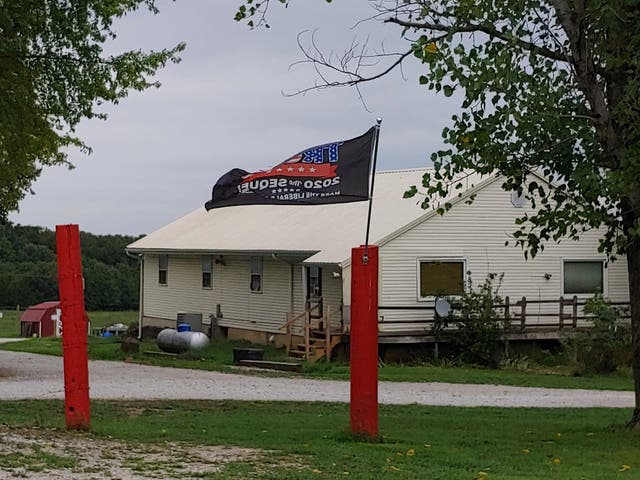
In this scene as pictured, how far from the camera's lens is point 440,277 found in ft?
107

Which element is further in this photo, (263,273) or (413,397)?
(263,273)

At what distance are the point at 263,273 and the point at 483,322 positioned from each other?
8019mm

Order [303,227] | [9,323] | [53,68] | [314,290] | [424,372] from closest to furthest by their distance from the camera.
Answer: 1. [53,68]
2. [424,372]
3. [314,290]
4. [303,227]
5. [9,323]

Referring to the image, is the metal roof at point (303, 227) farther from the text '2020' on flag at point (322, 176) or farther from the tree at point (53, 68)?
the text '2020' on flag at point (322, 176)

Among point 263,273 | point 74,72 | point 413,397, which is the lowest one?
point 413,397

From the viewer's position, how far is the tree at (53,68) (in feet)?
68.6

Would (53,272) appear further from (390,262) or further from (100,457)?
(100,457)

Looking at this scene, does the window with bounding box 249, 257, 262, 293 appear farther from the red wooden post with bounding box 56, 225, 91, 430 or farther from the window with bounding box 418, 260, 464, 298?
the red wooden post with bounding box 56, 225, 91, 430

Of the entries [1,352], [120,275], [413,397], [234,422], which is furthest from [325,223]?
[120,275]

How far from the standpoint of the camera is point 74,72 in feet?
71.9

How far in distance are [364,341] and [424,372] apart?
16273mm

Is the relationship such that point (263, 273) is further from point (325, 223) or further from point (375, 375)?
point (375, 375)

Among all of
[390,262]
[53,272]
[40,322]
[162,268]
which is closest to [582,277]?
[390,262]

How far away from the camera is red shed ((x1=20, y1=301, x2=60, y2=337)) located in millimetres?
55656
